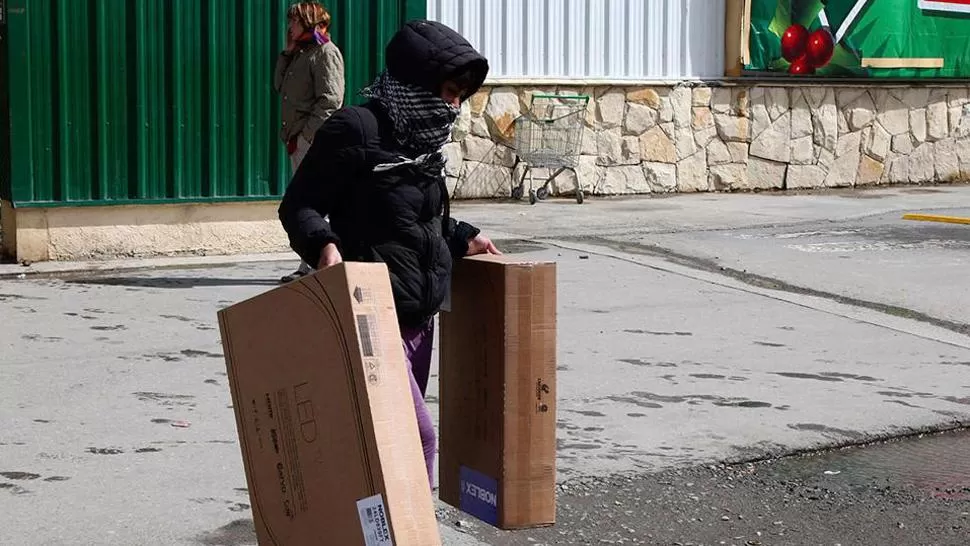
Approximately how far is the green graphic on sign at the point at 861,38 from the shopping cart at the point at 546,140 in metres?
2.41

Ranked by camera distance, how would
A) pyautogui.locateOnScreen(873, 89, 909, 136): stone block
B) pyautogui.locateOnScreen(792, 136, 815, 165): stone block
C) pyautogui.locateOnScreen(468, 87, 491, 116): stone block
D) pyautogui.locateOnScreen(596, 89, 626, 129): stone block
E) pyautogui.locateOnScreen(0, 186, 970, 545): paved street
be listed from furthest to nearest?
pyautogui.locateOnScreen(873, 89, 909, 136): stone block, pyautogui.locateOnScreen(792, 136, 815, 165): stone block, pyautogui.locateOnScreen(596, 89, 626, 129): stone block, pyautogui.locateOnScreen(468, 87, 491, 116): stone block, pyautogui.locateOnScreen(0, 186, 970, 545): paved street

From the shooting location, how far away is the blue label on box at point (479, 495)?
432cm

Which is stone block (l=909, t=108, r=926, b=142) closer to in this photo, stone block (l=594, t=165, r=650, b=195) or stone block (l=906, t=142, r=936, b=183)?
stone block (l=906, t=142, r=936, b=183)

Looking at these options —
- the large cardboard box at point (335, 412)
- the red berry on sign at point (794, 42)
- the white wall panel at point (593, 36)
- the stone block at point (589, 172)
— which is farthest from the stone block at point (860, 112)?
the large cardboard box at point (335, 412)

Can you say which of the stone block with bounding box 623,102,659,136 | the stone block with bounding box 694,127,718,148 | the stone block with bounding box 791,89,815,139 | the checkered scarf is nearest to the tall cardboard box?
the checkered scarf

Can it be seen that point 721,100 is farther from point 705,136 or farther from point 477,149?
point 477,149

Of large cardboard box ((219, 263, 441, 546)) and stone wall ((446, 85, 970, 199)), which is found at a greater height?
stone wall ((446, 85, 970, 199))

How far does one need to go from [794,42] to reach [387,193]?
12.3 meters

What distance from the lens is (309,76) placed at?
9.15 m

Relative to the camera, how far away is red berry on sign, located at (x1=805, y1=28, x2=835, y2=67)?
16.0m

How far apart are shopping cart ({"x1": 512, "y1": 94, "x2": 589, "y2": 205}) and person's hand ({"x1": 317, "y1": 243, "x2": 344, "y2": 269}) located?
10.0 meters

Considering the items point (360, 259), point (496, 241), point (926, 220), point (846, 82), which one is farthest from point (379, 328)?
point (846, 82)

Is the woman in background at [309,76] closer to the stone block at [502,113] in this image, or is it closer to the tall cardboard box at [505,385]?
the tall cardboard box at [505,385]

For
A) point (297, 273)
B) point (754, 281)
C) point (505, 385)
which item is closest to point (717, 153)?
point (754, 281)
